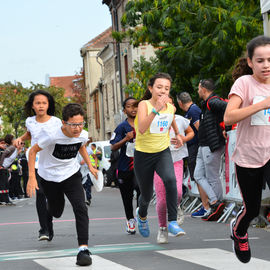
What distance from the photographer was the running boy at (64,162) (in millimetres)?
6930

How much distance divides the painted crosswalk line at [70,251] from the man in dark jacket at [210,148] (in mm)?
3186

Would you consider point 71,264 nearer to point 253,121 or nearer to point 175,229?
point 175,229

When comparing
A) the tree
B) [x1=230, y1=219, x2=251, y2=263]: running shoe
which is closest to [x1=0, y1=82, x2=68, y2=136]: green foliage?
the tree

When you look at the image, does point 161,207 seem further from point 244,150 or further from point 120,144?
point 244,150

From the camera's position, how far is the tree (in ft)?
53.9

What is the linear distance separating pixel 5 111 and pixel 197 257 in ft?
180

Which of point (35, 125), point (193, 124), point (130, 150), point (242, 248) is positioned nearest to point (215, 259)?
point (242, 248)

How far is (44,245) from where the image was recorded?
8391 mm

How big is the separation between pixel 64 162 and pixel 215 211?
157 inches

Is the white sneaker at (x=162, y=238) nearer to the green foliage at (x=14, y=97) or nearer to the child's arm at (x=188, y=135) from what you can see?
the child's arm at (x=188, y=135)

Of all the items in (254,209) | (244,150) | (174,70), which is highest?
(174,70)

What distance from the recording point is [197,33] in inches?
704

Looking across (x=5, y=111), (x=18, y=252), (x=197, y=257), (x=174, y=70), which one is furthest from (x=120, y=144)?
(x=5, y=111)

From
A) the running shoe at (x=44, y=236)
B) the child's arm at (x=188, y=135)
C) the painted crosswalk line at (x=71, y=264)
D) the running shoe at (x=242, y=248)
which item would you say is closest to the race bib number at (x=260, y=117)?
the running shoe at (x=242, y=248)
